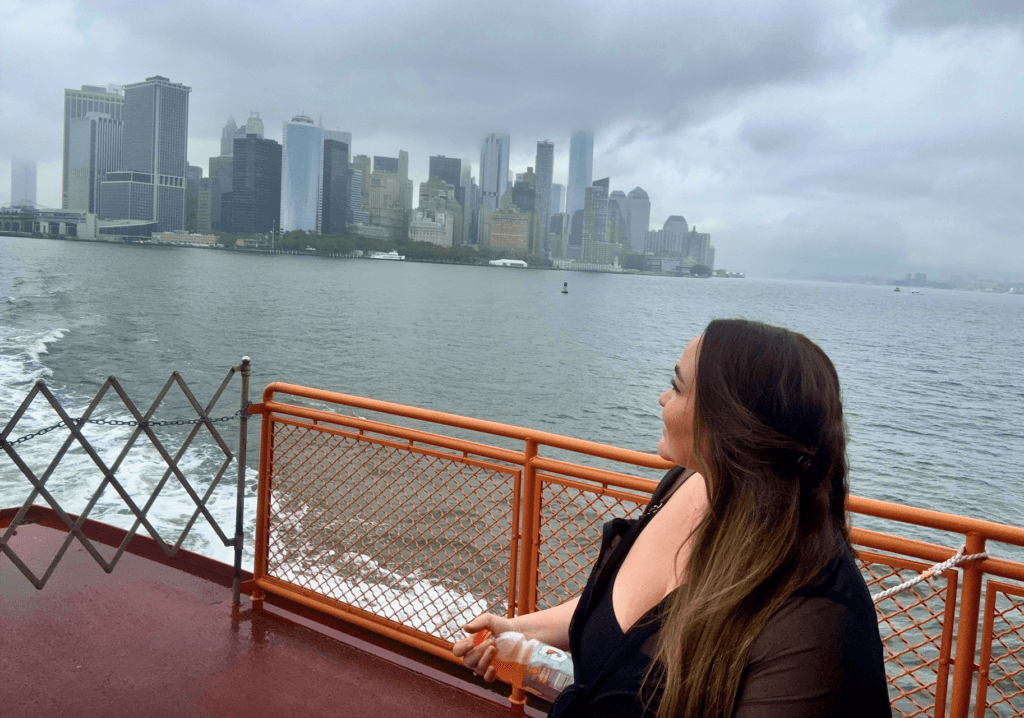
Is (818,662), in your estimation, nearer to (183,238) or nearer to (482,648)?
(482,648)

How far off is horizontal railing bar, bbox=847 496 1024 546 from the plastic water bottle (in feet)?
3.40

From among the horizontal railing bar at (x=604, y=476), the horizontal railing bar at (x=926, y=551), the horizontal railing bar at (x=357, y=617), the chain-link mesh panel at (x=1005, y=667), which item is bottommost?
the chain-link mesh panel at (x=1005, y=667)

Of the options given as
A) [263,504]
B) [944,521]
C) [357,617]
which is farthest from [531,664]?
[263,504]

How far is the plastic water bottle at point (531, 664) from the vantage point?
1.52m

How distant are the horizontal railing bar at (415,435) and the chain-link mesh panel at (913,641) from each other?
52.7 inches

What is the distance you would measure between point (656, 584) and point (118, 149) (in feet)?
579

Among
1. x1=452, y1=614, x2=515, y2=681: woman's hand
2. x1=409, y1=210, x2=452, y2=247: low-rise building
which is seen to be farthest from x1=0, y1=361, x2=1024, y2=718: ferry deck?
x1=409, y1=210, x2=452, y2=247: low-rise building

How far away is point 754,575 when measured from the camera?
43.6 inches

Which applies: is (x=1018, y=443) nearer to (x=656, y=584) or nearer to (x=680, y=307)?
(x=656, y=584)

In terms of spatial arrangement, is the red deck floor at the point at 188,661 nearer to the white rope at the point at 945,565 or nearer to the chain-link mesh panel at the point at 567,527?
the chain-link mesh panel at the point at 567,527

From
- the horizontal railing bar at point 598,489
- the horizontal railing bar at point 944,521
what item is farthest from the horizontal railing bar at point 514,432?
the horizontal railing bar at point 944,521

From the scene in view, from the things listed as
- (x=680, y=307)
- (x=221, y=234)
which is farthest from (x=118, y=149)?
(x=680, y=307)

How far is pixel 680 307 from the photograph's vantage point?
95.1 metres

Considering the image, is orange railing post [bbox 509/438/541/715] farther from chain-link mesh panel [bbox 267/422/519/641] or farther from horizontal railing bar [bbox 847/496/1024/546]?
horizontal railing bar [bbox 847/496/1024/546]
